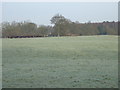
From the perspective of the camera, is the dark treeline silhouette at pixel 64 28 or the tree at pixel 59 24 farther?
the tree at pixel 59 24

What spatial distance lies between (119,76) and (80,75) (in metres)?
1.23

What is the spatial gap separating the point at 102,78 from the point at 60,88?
1.89 m

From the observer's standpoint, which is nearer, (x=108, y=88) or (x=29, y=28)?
(x=108, y=88)

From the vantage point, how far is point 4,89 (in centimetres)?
572

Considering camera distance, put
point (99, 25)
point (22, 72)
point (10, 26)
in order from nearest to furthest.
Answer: point (22, 72) → point (10, 26) → point (99, 25)

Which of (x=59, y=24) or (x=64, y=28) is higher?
(x=59, y=24)

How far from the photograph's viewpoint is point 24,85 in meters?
6.20

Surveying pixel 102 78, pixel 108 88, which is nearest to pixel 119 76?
pixel 102 78

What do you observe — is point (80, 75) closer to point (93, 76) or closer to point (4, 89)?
point (93, 76)

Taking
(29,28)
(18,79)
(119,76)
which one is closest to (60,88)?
(18,79)

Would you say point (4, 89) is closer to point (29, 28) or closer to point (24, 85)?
point (24, 85)

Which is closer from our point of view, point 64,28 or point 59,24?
point 59,24

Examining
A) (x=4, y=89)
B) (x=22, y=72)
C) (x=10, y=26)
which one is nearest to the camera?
(x=4, y=89)

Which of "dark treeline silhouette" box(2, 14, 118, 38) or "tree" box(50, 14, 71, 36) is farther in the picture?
"tree" box(50, 14, 71, 36)
